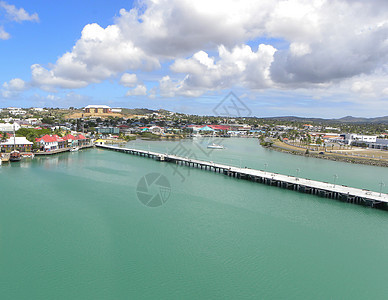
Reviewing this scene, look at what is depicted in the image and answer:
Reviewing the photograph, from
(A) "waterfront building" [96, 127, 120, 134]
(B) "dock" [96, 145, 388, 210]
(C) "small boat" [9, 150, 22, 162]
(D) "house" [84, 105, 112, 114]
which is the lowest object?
(B) "dock" [96, 145, 388, 210]

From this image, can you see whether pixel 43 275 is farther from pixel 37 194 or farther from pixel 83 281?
pixel 37 194

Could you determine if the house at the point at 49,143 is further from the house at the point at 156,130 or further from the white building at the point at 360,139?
the white building at the point at 360,139

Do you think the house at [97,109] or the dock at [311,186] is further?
the house at [97,109]

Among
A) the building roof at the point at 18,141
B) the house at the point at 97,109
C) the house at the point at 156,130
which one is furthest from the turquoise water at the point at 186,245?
the house at the point at 97,109

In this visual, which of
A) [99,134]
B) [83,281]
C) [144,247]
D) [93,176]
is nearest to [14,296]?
[83,281]

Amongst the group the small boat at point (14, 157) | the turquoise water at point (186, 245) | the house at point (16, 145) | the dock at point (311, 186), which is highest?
the house at point (16, 145)

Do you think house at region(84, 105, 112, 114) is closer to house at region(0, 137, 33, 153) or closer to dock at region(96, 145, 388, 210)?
house at region(0, 137, 33, 153)

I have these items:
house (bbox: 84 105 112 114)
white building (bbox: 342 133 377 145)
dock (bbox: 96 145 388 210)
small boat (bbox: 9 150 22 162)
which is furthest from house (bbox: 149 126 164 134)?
small boat (bbox: 9 150 22 162)
